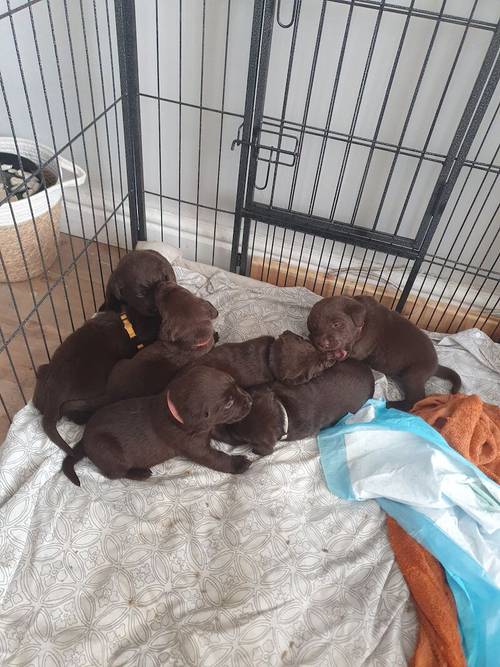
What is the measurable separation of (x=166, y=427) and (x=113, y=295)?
746 mm

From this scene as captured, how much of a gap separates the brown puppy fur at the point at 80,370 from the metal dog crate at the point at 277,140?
189mm

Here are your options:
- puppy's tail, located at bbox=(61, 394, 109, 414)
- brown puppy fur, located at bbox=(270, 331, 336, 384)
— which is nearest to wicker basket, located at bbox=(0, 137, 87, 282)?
puppy's tail, located at bbox=(61, 394, 109, 414)

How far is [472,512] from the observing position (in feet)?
5.54

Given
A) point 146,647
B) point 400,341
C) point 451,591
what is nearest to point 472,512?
point 451,591

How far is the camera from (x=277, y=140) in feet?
7.76

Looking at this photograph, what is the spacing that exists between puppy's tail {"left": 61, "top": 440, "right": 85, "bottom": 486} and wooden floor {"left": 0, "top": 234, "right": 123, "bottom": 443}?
14.6 inches

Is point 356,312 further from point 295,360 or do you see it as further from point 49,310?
point 49,310

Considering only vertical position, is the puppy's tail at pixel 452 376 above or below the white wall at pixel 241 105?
below

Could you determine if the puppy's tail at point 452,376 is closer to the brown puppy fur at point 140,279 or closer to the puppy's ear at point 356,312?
the puppy's ear at point 356,312

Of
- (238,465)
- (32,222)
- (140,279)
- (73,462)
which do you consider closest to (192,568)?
(238,465)

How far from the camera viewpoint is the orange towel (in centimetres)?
149

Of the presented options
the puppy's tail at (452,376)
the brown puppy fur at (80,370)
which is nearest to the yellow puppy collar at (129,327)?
the brown puppy fur at (80,370)

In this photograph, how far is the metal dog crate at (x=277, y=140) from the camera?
2.02 meters

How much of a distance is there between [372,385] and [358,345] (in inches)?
6.2
